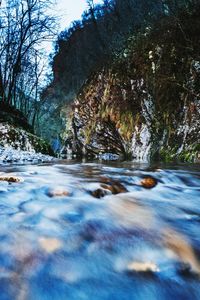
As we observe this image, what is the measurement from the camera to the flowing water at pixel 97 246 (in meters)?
1.29

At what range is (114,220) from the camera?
85.3 inches

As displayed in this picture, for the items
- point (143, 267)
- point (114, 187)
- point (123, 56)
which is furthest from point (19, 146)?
point (143, 267)

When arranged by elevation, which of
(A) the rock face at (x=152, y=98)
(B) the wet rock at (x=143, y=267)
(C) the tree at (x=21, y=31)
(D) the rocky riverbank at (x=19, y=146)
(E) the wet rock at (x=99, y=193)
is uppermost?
(C) the tree at (x=21, y=31)

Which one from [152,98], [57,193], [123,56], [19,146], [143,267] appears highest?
[123,56]

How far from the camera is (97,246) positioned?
67.0 inches

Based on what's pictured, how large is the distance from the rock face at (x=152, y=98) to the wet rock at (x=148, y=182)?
4.96 meters

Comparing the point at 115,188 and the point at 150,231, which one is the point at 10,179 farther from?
the point at 150,231

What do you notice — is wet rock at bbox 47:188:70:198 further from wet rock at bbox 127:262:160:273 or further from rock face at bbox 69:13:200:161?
rock face at bbox 69:13:200:161

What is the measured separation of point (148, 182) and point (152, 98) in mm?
7505

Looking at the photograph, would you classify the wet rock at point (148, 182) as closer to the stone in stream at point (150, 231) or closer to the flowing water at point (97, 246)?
the flowing water at point (97, 246)

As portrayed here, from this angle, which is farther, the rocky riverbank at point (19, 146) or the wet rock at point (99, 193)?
the rocky riverbank at point (19, 146)

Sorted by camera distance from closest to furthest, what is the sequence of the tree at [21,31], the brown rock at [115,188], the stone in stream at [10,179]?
1. the brown rock at [115,188]
2. the stone in stream at [10,179]
3. the tree at [21,31]

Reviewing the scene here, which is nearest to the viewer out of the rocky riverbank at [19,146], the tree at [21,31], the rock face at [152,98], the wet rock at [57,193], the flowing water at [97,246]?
the flowing water at [97,246]

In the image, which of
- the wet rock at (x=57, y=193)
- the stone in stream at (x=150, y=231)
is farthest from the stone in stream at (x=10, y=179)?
the stone in stream at (x=150, y=231)
